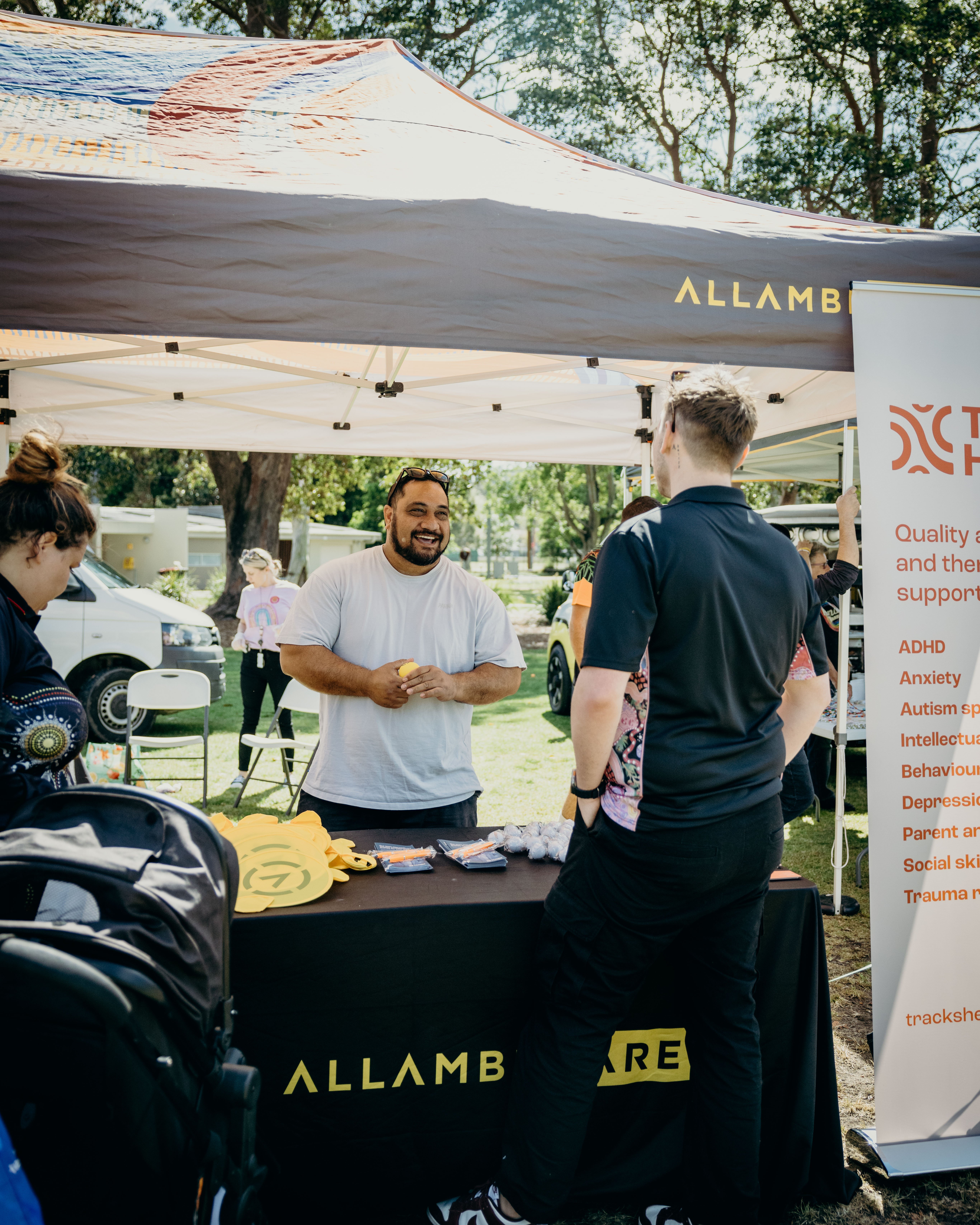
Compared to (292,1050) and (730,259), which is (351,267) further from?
(292,1050)

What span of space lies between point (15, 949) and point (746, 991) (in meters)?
1.53

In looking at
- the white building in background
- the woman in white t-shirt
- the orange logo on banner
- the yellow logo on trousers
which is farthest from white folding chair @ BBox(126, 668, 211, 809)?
the white building in background

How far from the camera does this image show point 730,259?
2.33 metres

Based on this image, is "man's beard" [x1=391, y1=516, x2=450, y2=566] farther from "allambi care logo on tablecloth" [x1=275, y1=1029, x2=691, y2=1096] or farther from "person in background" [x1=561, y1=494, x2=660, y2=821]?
"allambi care logo on tablecloth" [x1=275, y1=1029, x2=691, y2=1096]

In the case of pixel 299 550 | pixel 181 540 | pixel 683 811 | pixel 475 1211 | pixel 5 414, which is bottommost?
pixel 475 1211

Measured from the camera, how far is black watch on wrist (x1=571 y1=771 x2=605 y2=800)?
186cm

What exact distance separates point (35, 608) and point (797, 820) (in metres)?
5.68

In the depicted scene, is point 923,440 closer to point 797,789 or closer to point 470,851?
point 470,851

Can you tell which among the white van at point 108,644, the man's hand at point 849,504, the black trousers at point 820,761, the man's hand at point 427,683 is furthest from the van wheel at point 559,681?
the man's hand at point 427,683

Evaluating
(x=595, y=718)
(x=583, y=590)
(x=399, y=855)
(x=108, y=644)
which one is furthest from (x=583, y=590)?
(x=108, y=644)

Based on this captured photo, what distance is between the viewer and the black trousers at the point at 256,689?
6855 millimetres

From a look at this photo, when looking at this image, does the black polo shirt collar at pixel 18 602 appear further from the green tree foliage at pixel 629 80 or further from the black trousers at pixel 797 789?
the green tree foliage at pixel 629 80

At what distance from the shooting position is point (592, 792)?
1867mm

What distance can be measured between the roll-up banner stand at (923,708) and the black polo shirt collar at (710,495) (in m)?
0.77
